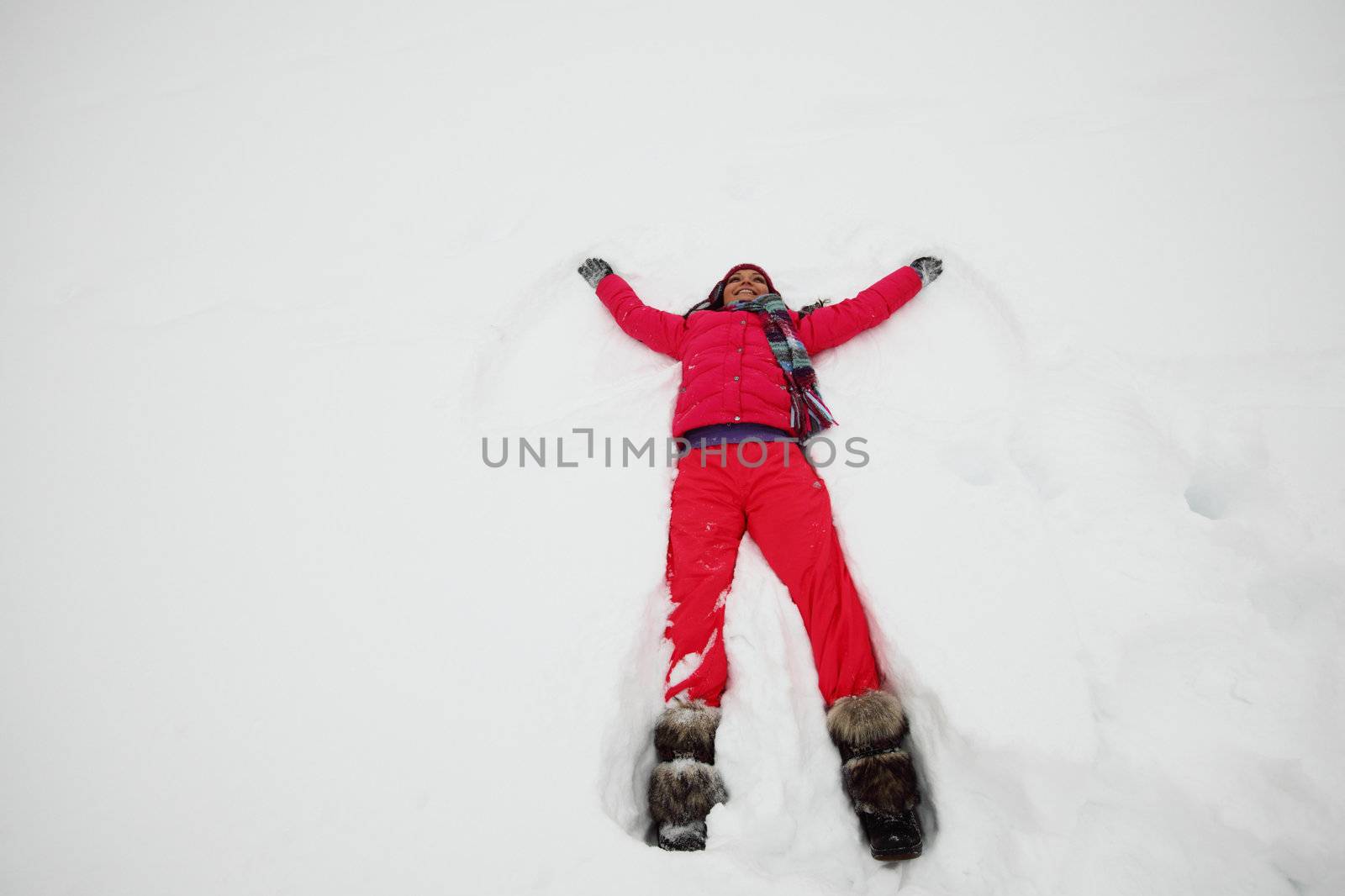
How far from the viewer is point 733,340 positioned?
2434 mm

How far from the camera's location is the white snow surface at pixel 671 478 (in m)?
1.40

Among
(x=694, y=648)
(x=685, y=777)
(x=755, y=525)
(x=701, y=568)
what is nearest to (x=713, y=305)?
(x=755, y=525)

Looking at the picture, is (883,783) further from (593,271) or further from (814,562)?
(593,271)

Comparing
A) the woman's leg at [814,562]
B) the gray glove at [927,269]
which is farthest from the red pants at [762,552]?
the gray glove at [927,269]

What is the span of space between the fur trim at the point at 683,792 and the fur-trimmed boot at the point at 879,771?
383mm

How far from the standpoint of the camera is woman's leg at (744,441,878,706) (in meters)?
1.66

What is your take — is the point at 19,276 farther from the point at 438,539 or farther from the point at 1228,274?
the point at 1228,274

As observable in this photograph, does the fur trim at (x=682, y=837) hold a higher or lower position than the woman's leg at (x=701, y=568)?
lower

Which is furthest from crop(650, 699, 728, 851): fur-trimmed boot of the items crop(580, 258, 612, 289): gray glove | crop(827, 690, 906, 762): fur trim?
crop(580, 258, 612, 289): gray glove

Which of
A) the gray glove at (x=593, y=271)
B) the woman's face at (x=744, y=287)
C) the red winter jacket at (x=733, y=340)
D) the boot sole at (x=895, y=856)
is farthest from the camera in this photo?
the gray glove at (x=593, y=271)

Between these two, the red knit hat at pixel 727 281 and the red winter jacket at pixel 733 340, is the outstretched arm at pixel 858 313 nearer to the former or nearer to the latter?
the red winter jacket at pixel 733 340

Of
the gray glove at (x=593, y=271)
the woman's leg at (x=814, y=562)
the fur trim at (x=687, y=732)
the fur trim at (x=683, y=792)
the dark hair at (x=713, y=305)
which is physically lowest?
the fur trim at (x=683, y=792)

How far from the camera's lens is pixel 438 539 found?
2020mm

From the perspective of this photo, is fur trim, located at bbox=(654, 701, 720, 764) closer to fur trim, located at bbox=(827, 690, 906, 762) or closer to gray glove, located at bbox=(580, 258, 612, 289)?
fur trim, located at bbox=(827, 690, 906, 762)
